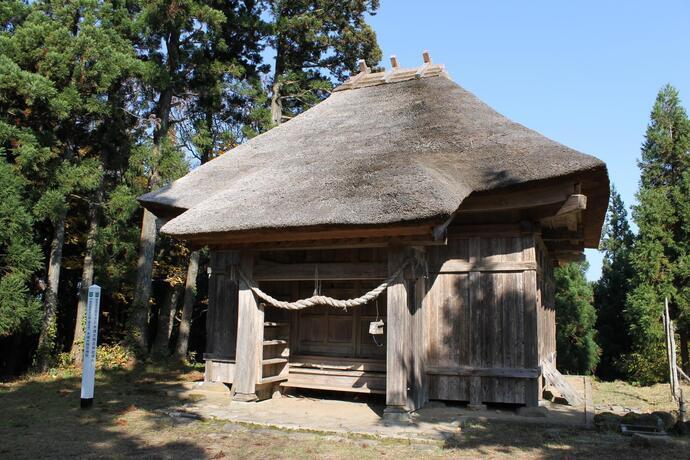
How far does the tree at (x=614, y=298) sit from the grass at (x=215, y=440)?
15252 mm

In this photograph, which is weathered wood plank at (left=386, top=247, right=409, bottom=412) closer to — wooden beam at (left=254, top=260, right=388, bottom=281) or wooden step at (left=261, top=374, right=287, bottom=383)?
wooden beam at (left=254, top=260, right=388, bottom=281)

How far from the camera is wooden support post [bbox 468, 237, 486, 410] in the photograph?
29.3 feet

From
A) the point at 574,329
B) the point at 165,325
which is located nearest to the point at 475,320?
the point at 165,325

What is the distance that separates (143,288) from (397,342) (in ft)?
34.3

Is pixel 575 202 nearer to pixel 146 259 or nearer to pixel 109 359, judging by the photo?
pixel 146 259

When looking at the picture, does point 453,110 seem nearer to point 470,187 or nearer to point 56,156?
point 470,187

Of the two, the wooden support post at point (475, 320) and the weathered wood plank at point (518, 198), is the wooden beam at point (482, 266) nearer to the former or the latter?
the wooden support post at point (475, 320)

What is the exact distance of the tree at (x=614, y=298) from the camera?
20859 mm

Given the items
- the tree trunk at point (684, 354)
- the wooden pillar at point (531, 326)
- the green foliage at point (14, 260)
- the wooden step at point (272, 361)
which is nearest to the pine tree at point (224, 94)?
the green foliage at point (14, 260)

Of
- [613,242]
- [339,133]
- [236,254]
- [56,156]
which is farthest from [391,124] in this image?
[613,242]

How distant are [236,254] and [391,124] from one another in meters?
4.18

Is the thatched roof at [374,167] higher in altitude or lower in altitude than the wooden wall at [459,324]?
higher

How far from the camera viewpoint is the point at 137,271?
16.8m

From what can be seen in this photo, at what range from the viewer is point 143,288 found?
637 inches
